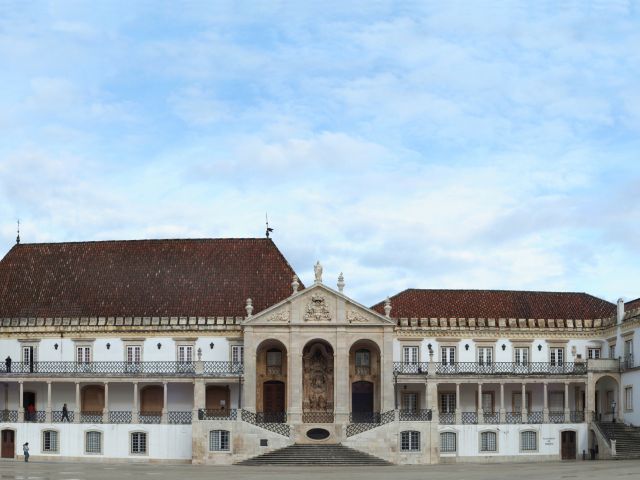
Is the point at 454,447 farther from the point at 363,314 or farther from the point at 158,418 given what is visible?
the point at 158,418

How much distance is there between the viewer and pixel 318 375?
7188 cm

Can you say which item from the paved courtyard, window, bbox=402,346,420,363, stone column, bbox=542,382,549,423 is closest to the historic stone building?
window, bbox=402,346,420,363

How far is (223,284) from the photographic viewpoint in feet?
245

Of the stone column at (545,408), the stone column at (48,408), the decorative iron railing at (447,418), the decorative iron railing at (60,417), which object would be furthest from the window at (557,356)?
Answer: the stone column at (48,408)

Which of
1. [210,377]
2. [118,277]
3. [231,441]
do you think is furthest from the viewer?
[118,277]

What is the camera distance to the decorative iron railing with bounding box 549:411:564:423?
70000 mm

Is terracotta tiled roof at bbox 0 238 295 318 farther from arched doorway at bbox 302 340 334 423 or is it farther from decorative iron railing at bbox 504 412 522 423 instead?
decorative iron railing at bbox 504 412 522 423

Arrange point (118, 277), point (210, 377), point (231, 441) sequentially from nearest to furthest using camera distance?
point (231, 441), point (210, 377), point (118, 277)

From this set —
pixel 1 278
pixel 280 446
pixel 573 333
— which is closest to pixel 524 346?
pixel 573 333

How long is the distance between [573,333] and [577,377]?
13.5 ft

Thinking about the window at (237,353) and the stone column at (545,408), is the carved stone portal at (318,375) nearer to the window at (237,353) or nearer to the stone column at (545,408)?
the window at (237,353)

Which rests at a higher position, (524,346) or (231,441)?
(524,346)

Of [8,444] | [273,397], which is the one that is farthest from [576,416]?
[8,444]

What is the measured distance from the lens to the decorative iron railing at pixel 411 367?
Result: 72438 millimetres
